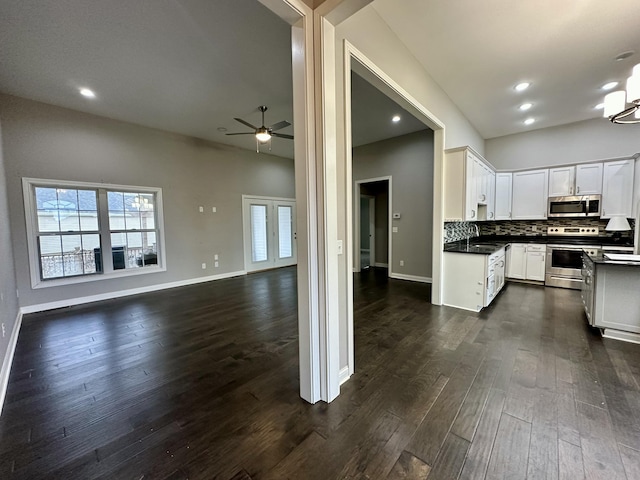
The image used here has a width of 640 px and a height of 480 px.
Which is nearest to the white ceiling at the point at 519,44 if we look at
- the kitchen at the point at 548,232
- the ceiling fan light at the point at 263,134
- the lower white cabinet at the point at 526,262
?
the kitchen at the point at 548,232

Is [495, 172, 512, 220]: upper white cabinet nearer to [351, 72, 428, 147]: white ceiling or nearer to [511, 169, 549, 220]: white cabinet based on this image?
[511, 169, 549, 220]: white cabinet

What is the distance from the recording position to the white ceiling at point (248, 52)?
2.36 metres

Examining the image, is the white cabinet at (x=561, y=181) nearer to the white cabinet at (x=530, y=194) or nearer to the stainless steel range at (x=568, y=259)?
the white cabinet at (x=530, y=194)

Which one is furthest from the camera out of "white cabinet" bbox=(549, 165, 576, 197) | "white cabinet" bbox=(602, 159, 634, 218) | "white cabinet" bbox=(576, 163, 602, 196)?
"white cabinet" bbox=(549, 165, 576, 197)

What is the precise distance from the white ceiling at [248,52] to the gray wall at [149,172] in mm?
354

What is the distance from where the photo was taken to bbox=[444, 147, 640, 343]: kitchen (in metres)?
2.88

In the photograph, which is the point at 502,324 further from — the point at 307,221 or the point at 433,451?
the point at 307,221

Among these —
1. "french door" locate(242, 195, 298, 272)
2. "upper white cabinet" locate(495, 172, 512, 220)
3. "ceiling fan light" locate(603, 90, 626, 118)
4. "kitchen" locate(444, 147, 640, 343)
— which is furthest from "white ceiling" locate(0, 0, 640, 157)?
"french door" locate(242, 195, 298, 272)

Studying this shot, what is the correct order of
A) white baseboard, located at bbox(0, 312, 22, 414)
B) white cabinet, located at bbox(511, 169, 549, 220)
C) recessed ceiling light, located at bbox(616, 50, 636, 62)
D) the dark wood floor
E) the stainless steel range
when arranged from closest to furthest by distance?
the dark wood floor → white baseboard, located at bbox(0, 312, 22, 414) → recessed ceiling light, located at bbox(616, 50, 636, 62) → the stainless steel range → white cabinet, located at bbox(511, 169, 549, 220)

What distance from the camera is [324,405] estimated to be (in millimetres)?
1847

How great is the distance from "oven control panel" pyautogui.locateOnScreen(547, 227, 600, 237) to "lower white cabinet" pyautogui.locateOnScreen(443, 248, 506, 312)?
2.55 metres

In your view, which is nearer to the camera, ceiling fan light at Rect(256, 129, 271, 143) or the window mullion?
ceiling fan light at Rect(256, 129, 271, 143)

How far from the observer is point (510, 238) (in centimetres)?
590

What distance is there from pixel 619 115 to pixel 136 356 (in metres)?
5.15
